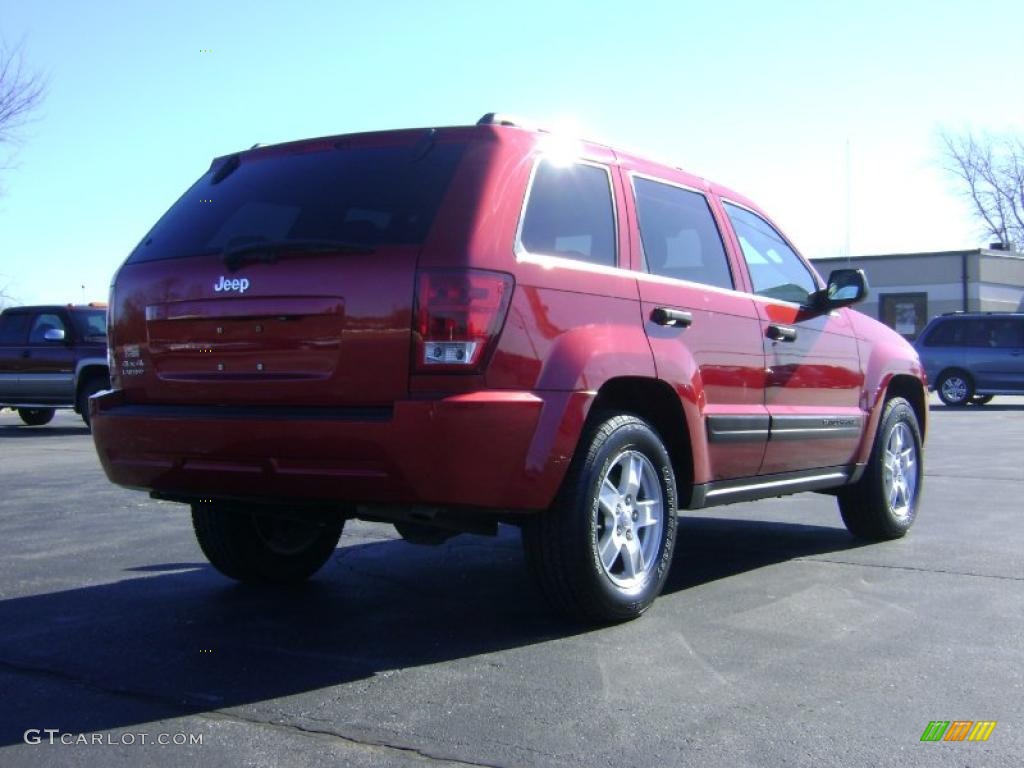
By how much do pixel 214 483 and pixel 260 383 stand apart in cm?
43

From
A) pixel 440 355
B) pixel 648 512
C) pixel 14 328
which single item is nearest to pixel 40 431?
pixel 14 328

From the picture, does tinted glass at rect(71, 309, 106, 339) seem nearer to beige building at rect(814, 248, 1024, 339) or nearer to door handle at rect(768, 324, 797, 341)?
door handle at rect(768, 324, 797, 341)

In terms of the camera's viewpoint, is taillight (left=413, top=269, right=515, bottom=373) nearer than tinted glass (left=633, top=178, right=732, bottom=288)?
Yes

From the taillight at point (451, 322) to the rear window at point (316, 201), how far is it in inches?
8.2

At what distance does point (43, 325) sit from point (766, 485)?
45.9ft

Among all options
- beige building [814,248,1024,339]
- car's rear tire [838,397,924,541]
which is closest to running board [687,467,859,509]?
car's rear tire [838,397,924,541]

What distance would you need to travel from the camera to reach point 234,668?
3.99 metres

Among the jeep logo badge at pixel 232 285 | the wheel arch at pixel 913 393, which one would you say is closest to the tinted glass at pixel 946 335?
the wheel arch at pixel 913 393

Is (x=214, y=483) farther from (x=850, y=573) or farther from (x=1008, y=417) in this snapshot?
(x=1008, y=417)

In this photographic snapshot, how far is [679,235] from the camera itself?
527 cm

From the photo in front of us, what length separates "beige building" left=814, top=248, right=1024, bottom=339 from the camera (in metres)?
40.8

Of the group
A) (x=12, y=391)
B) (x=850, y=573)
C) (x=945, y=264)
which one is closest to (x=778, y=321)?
(x=850, y=573)

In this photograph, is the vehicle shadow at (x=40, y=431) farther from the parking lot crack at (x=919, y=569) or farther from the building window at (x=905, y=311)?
the building window at (x=905, y=311)

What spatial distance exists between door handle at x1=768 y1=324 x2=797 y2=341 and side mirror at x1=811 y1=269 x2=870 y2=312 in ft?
1.26
